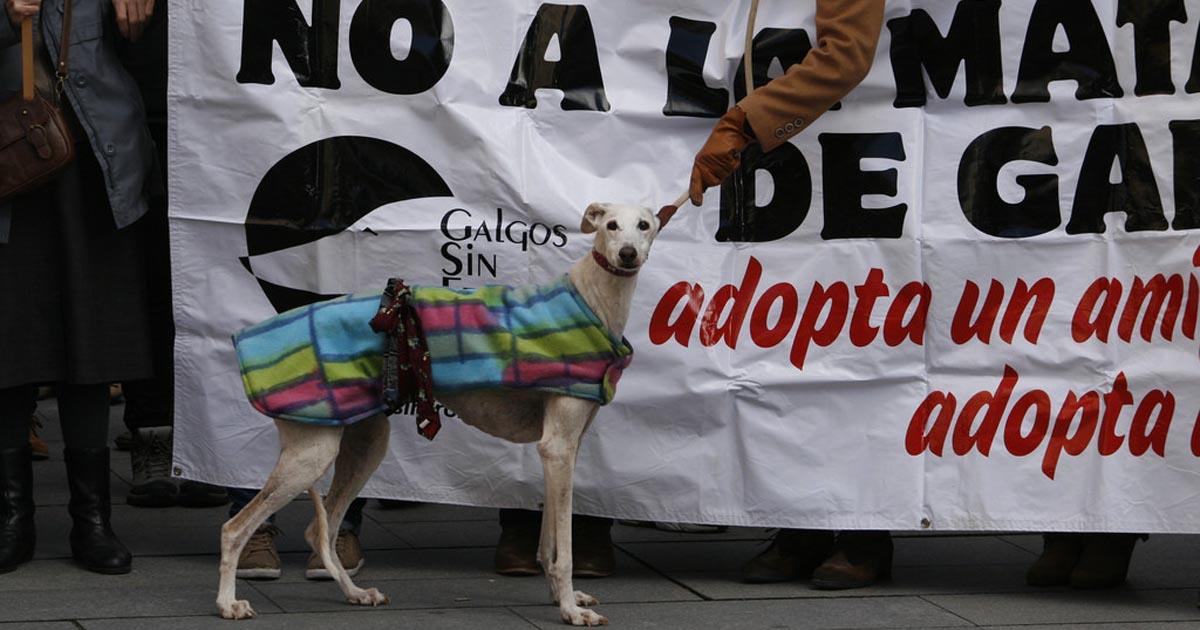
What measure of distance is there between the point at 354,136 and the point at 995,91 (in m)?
2.18

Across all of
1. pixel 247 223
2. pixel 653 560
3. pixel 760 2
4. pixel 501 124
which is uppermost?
pixel 760 2

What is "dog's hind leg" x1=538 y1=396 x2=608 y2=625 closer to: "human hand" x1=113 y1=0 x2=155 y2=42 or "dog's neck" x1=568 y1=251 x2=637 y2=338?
"dog's neck" x1=568 y1=251 x2=637 y2=338

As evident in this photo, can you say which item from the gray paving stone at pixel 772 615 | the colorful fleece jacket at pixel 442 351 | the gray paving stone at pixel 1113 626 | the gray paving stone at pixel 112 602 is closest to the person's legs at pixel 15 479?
the gray paving stone at pixel 112 602

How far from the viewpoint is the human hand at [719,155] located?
5.70m

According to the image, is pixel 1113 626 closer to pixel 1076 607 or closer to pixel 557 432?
pixel 1076 607

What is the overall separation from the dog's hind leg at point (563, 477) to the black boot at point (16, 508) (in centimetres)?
192

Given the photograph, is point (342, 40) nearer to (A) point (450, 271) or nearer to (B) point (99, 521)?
(A) point (450, 271)

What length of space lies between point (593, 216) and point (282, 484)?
4.07 feet

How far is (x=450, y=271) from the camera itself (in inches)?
242

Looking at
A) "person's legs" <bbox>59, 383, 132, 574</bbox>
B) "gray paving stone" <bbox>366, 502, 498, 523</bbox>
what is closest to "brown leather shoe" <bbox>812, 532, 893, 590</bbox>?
"gray paving stone" <bbox>366, 502, 498, 523</bbox>

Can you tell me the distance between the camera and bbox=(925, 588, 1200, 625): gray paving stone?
5684 mm

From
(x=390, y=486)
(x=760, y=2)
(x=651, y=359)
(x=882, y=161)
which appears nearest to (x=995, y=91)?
(x=882, y=161)

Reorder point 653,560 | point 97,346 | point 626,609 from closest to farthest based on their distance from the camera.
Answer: point 626,609
point 97,346
point 653,560

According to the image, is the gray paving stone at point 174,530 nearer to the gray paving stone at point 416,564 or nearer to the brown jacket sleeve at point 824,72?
the gray paving stone at point 416,564
